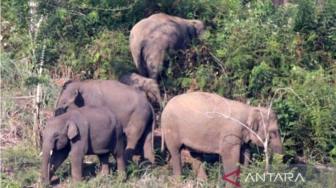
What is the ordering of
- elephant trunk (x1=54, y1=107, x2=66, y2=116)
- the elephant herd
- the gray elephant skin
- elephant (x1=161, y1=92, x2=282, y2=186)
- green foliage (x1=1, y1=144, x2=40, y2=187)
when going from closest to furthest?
the elephant herd
green foliage (x1=1, y1=144, x2=40, y2=187)
elephant (x1=161, y1=92, x2=282, y2=186)
elephant trunk (x1=54, y1=107, x2=66, y2=116)
the gray elephant skin

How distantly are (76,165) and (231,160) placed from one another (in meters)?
1.67

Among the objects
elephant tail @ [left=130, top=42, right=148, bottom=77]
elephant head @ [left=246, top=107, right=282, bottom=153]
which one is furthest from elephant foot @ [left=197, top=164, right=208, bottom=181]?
elephant tail @ [left=130, top=42, right=148, bottom=77]

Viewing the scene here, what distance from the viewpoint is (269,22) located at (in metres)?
14.1

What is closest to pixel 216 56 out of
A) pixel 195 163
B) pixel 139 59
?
pixel 139 59

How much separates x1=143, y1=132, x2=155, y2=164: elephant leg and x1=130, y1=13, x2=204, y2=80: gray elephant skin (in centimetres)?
163

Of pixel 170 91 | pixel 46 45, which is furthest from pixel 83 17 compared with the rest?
pixel 170 91

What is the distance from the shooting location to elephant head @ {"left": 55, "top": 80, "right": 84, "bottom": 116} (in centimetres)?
1203

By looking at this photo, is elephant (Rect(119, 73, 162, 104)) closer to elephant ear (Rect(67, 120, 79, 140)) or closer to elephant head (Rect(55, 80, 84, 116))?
elephant head (Rect(55, 80, 84, 116))

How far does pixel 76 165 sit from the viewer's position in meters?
11.0

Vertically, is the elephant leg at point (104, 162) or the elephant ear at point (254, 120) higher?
the elephant ear at point (254, 120)

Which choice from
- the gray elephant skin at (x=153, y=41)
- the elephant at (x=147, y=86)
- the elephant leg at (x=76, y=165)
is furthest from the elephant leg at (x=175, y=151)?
the gray elephant skin at (x=153, y=41)

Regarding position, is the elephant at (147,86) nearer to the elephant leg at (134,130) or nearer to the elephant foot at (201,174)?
the elephant leg at (134,130)

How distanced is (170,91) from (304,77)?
178cm

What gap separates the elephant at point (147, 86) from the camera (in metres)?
13.2
